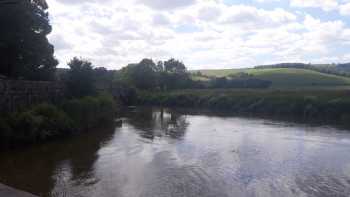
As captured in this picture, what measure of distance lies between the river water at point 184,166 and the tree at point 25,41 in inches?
387

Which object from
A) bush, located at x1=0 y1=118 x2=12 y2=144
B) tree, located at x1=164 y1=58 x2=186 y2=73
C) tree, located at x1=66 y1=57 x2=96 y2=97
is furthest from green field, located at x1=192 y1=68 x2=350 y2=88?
bush, located at x1=0 y1=118 x2=12 y2=144

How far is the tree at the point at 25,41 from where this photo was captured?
33500mm

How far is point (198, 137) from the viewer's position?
1258 inches

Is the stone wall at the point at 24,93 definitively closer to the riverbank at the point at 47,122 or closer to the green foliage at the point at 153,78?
the riverbank at the point at 47,122

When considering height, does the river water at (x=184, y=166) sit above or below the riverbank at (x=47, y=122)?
below

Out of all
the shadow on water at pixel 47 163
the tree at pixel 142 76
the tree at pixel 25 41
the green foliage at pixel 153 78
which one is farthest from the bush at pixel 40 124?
the tree at pixel 142 76

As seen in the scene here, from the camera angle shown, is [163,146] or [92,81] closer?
[163,146]

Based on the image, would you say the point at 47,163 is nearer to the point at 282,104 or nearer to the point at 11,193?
the point at 11,193

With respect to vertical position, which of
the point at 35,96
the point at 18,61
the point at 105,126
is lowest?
the point at 105,126

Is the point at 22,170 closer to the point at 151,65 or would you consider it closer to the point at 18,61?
the point at 18,61

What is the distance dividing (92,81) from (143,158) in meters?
19.5

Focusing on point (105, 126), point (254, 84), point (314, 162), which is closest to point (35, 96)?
point (105, 126)

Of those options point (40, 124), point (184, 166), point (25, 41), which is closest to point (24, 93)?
point (40, 124)

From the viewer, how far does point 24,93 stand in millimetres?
29797
